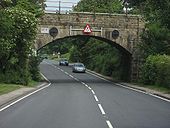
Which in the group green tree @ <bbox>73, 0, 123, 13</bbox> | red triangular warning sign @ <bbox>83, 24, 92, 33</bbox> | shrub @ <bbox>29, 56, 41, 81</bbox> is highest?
green tree @ <bbox>73, 0, 123, 13</bbox>

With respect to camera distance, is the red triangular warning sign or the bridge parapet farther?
the red triangular warning sign

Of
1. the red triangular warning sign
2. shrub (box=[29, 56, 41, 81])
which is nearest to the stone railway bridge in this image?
the red triangular warning sign

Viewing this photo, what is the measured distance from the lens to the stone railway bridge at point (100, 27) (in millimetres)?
48438

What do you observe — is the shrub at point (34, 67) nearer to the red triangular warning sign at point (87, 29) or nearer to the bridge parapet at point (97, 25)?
the bridge parapet at point (97, 25)

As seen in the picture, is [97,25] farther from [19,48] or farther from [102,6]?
[102,6]

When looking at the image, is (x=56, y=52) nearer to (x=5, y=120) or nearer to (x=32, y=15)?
(x=32, y=15)

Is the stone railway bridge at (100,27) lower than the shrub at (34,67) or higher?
higher

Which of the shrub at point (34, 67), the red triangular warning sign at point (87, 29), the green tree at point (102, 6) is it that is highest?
the green tree at point (102, 6)

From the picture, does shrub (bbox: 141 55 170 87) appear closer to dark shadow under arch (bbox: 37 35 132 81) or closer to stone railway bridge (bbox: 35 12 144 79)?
stone railway bridge (bbox: 35 12 144 79)

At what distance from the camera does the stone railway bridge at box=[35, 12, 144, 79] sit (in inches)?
1907

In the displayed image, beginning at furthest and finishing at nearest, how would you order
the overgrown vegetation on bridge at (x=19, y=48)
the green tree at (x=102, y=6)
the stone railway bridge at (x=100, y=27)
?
the green tree at (x=102, y=6) < the stone railway bridge at (x=100, y=27) < the overgrown vegetation on bridge at (x=19, y=48)

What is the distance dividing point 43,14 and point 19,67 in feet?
22.6

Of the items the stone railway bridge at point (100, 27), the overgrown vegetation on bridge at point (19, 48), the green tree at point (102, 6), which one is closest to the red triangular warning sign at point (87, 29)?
the stone railway bridge at point (100, 27)

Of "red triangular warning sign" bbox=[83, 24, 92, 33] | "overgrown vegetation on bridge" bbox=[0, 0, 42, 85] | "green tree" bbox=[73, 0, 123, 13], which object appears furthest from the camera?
"green tree" bbox=[73, 0, 123, 13]
